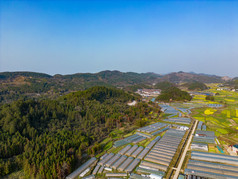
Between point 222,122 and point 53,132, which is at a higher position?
point 222,122

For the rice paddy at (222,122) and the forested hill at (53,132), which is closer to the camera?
the forested hill at (53,132)

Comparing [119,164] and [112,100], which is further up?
[112,100]

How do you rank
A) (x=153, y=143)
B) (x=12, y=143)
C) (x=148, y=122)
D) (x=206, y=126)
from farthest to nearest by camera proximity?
(x=148, y=122) → (x=206, y=126) → (x=153, y=143) → (x=12, y=143)

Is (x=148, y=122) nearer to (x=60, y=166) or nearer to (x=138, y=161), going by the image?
(x=138, y=161)

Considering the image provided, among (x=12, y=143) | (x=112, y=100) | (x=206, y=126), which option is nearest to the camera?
(x=12, y=143)

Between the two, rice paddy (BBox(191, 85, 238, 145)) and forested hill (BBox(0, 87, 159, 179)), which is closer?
forested hill (BBox(0, 87, 159, 179))

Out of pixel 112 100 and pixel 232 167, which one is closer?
pixel 232 167

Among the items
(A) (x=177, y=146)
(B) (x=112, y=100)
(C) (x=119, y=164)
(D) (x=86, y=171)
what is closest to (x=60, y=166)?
(D) (x=86, y=171)

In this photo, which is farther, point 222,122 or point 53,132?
point 222,122
